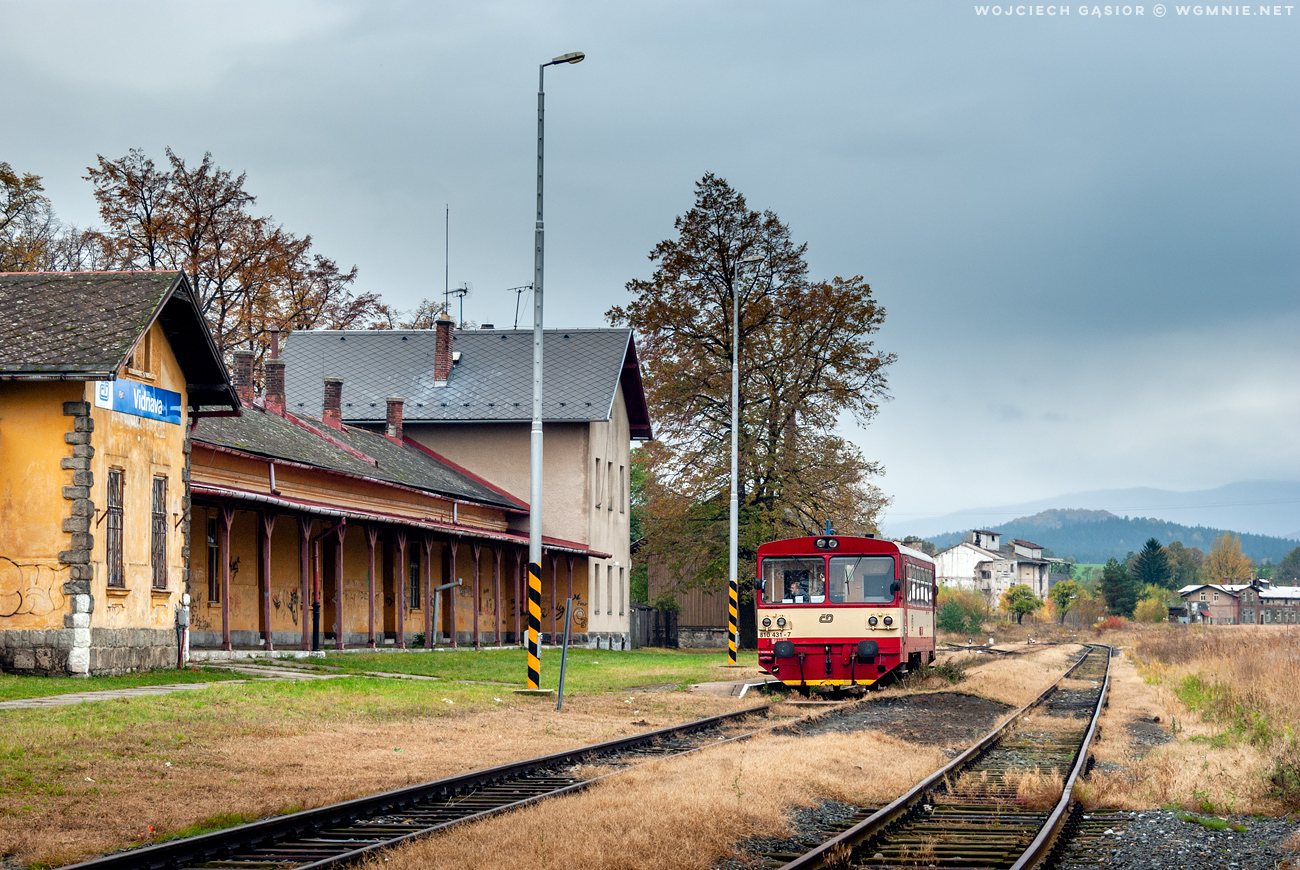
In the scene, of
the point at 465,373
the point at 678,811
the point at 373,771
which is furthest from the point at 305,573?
the point at 678,811

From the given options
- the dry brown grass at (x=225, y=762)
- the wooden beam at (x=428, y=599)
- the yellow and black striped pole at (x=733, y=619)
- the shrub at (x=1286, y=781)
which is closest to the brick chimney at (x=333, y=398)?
the wooden beam at (x=428, y=599)

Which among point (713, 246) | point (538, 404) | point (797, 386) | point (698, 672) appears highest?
point (713, 246)

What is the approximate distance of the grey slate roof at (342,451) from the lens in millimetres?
28766

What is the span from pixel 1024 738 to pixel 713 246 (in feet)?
99.3

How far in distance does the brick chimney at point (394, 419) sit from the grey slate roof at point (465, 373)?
735 millimetres

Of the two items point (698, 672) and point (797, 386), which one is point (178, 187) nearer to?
point (797, 386)

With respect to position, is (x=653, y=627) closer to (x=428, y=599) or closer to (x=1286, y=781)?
(x=428, y=599)

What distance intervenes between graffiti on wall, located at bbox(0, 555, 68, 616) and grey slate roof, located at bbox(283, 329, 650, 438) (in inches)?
953

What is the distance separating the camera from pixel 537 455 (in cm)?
2145

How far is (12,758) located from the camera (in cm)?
1148

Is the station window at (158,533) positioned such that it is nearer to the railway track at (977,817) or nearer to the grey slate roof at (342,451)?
the grey slate roof at (342,451)

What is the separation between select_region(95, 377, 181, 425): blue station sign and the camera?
782 inches

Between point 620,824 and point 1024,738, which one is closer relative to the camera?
point 620,824

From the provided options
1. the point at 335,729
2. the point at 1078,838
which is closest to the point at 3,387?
the point at 335,729
